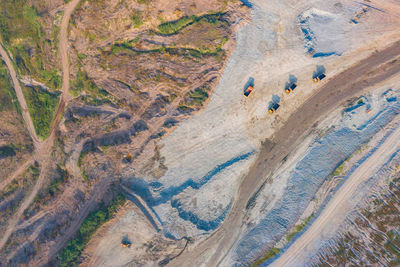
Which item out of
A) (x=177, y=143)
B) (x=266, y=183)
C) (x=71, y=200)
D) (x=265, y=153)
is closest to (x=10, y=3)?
(x=71, y=200)

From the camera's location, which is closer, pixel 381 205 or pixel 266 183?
pixel 381 205

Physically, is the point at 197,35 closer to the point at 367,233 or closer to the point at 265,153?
the point at 265,153

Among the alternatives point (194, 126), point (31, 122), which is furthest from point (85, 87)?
point (194, 126)

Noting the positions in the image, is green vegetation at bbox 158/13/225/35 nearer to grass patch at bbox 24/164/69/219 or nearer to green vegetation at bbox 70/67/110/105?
green vegetation at bbox 70/67/110/105

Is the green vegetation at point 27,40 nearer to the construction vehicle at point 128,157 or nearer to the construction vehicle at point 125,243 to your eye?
the construction vehicle at point 128,157

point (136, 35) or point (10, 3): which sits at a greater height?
point (10, 3)
